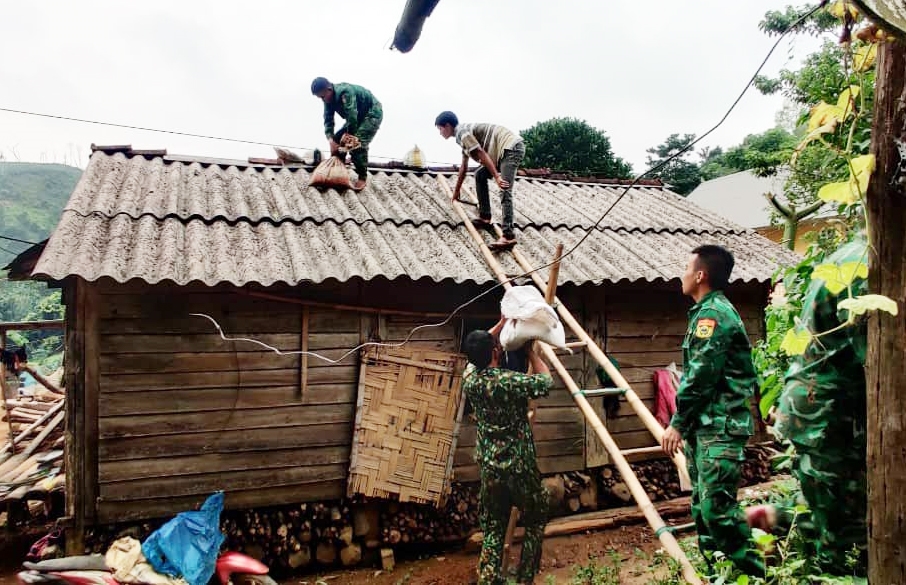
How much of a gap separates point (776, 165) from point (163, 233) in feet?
49.3

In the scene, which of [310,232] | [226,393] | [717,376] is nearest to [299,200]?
[310,232]

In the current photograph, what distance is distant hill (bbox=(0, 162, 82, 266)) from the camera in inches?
1591

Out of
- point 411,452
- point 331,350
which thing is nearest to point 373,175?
point 331,350

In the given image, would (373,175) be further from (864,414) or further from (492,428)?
(864,414)

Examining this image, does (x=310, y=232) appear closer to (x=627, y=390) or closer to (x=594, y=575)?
(x=627, y=390)

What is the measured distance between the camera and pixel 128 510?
14.4 ft

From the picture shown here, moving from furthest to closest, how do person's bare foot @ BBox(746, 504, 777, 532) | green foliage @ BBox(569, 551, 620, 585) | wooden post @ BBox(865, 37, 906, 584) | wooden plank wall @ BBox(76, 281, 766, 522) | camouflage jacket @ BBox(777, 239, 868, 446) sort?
1. wooden plank wall @ BBox(76, 281, 766, 522)
2. green foliage @ BBox(569, 551, 620, 585)
3. person's bare foot @ BBox(746, 504, 777, 532)
4. camouflage jacket @ BBox(777, 239, 868, 446)
5. wooden post @ BBox(865, 37, 906, 584)

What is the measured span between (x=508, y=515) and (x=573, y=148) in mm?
15353

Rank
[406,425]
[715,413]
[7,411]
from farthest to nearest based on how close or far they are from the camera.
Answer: [7,411] → [406,425] → [715,413]

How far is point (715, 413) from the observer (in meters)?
2.64

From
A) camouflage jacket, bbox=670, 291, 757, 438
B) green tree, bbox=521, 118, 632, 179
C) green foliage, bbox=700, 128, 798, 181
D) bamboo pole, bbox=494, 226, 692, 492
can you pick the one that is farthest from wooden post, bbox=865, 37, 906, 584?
green foliage, bbox=700, 128, 798, 181

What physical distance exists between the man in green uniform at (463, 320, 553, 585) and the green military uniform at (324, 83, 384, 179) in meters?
3.61

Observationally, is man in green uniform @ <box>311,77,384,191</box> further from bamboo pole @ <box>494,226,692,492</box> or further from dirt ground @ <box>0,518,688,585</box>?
dirt ground @ <box>0,518,688,585</box>

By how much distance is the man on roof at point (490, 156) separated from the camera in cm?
541
